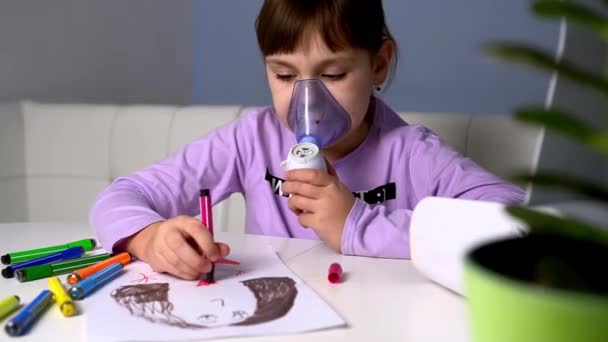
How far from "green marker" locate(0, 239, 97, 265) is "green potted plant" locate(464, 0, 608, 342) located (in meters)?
0.58

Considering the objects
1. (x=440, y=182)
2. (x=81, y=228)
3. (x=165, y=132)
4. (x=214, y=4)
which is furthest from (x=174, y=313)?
(x=214, y=4)

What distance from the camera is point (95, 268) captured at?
0.67 meters

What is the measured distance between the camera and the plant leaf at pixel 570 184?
0.77 feet

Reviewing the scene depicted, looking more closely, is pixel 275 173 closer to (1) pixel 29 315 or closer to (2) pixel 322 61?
(2) pixel 322 61

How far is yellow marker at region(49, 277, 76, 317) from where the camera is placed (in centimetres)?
55

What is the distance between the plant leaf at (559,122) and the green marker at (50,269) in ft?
1.85

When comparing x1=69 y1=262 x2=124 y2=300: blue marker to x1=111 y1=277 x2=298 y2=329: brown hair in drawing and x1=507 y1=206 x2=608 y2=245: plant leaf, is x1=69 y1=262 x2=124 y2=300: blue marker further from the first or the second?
x1=507 y1=206 x2=608 y2=245: plant leaf

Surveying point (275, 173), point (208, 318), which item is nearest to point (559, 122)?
point (208, 318)

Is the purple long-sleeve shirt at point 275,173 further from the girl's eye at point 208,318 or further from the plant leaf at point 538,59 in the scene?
the plant leaf at point 538,59

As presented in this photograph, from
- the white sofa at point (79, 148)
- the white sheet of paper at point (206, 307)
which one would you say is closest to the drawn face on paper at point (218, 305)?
the white sheet of paper at point (206, 307)

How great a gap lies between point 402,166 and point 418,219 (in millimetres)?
485

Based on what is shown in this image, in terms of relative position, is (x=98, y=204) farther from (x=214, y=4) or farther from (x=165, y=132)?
(x=214, y=4)

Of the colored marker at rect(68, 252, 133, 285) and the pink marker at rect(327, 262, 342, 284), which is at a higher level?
the pink marker at rect(327, 262, 342, 284)

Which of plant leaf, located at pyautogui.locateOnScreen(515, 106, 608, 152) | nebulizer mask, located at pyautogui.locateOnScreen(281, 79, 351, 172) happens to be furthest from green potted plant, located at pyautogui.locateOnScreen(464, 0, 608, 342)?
nebulizer mask, located at pyautogui.locateOnScreen(281, 79, 351, 172)
